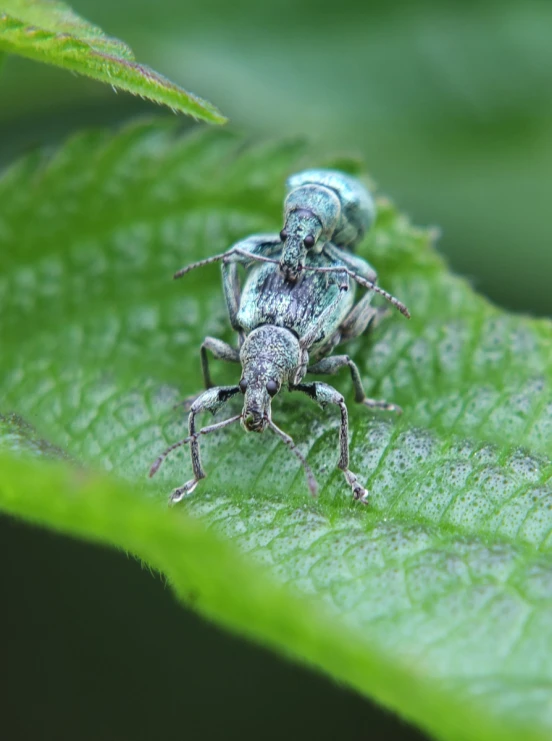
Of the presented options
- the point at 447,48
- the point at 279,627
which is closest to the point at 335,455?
the point at 279,627

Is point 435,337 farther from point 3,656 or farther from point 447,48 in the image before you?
point 447,48

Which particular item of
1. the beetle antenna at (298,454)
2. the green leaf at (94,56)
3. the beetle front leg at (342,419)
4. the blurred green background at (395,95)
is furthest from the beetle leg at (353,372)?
the blurred green background at (395,95)

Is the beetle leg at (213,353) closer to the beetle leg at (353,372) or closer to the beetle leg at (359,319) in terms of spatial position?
the beetle leg at (353,372)

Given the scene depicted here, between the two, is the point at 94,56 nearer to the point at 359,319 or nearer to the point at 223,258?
the point at 223,258

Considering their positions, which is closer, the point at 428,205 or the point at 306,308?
the point at 306,308

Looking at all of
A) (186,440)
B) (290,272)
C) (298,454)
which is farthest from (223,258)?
(298,454)
